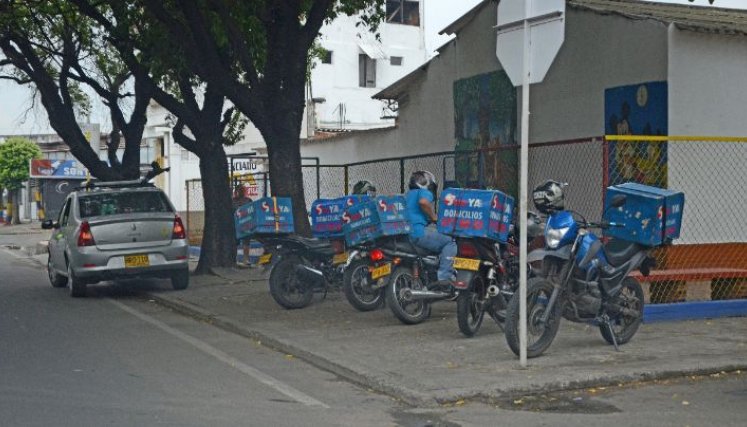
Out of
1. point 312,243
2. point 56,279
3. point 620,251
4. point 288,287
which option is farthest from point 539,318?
point 56,279

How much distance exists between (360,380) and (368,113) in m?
43.9

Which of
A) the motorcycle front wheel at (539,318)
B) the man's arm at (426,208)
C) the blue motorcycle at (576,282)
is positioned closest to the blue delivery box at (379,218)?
the man's arm at (426,208)

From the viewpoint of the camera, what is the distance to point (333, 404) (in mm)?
7895

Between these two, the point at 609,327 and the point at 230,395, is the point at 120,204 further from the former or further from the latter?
the point at 609,327

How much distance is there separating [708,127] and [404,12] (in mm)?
42508

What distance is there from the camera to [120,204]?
16531 mm

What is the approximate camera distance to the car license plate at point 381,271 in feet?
39.5

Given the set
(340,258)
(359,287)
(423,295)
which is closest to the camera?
(423,295)

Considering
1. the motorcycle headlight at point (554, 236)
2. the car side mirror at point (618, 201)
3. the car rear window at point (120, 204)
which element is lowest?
the motorcycle headlight at point (554, 236)

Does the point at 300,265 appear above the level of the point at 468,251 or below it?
below

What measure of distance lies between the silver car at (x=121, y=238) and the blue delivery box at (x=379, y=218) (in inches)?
193

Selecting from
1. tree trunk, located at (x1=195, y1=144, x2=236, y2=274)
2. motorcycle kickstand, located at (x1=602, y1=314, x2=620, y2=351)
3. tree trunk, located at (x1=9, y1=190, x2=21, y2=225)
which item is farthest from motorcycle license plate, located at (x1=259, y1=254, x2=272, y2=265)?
tree trunk, located at (x1=9, y1=190, x2=21, y2=225)

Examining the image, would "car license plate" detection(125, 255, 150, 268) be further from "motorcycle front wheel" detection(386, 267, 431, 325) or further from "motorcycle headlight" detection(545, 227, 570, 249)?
"motorcycle headlight" detection(545, 227, 570, 249)

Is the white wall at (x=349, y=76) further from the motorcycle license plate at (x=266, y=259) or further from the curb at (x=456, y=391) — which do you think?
the curb at (x=456, y=391)
